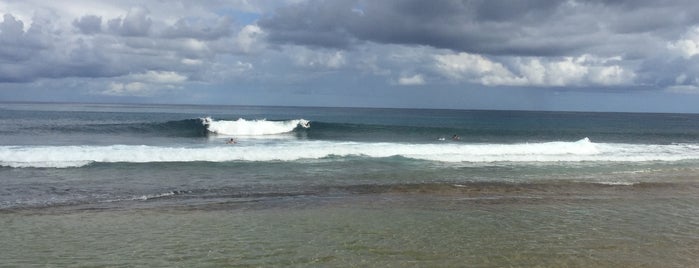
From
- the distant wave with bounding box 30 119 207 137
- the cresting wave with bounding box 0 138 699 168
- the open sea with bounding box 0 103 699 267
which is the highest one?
the distant wave with bounding box 30 119 207 137

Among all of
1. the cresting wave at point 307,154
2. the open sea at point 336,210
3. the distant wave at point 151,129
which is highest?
the distant wave at point 151,129

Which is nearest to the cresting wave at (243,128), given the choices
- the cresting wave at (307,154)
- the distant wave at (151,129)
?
the distant wave at (151,129)

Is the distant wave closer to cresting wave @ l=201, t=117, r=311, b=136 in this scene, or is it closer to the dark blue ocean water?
cresting wave @ l=201, t=117, r=311, b=136

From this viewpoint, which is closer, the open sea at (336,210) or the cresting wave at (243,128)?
the open sea at (336,210)

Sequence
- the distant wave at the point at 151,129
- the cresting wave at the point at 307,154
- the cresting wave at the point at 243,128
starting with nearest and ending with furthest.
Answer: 1. the cresting wave at the point at 307,154
2. the distant wave at the point at 151,129
3. the cresting wave at the point at 243,128

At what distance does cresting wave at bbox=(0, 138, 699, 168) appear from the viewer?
20531 millimetres

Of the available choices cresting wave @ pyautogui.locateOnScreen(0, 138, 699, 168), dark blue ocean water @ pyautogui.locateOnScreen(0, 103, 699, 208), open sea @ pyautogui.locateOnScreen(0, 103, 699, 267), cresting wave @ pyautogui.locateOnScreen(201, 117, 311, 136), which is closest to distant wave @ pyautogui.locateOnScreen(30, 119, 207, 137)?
cresting wave @ pyautogui.locateOnScreen(201, 117, 311, 136)

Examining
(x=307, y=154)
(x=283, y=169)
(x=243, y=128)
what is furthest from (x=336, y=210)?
(x=243, y=128)

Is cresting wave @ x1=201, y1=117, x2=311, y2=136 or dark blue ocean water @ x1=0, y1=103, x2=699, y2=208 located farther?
cresting wave @ x1=201, y1=117, x2=311, y2=136

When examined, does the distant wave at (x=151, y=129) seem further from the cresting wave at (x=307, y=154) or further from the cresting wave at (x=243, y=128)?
the cresting wave at (x=307, y=154)

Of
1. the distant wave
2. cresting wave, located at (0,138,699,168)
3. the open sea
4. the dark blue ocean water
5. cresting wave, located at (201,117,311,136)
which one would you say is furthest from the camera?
cresting wave, located at (201,117,311,136)

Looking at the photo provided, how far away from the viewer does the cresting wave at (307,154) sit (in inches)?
808

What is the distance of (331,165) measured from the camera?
20.4 metres

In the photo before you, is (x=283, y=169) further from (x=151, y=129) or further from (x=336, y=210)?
(x=151, y=129)
